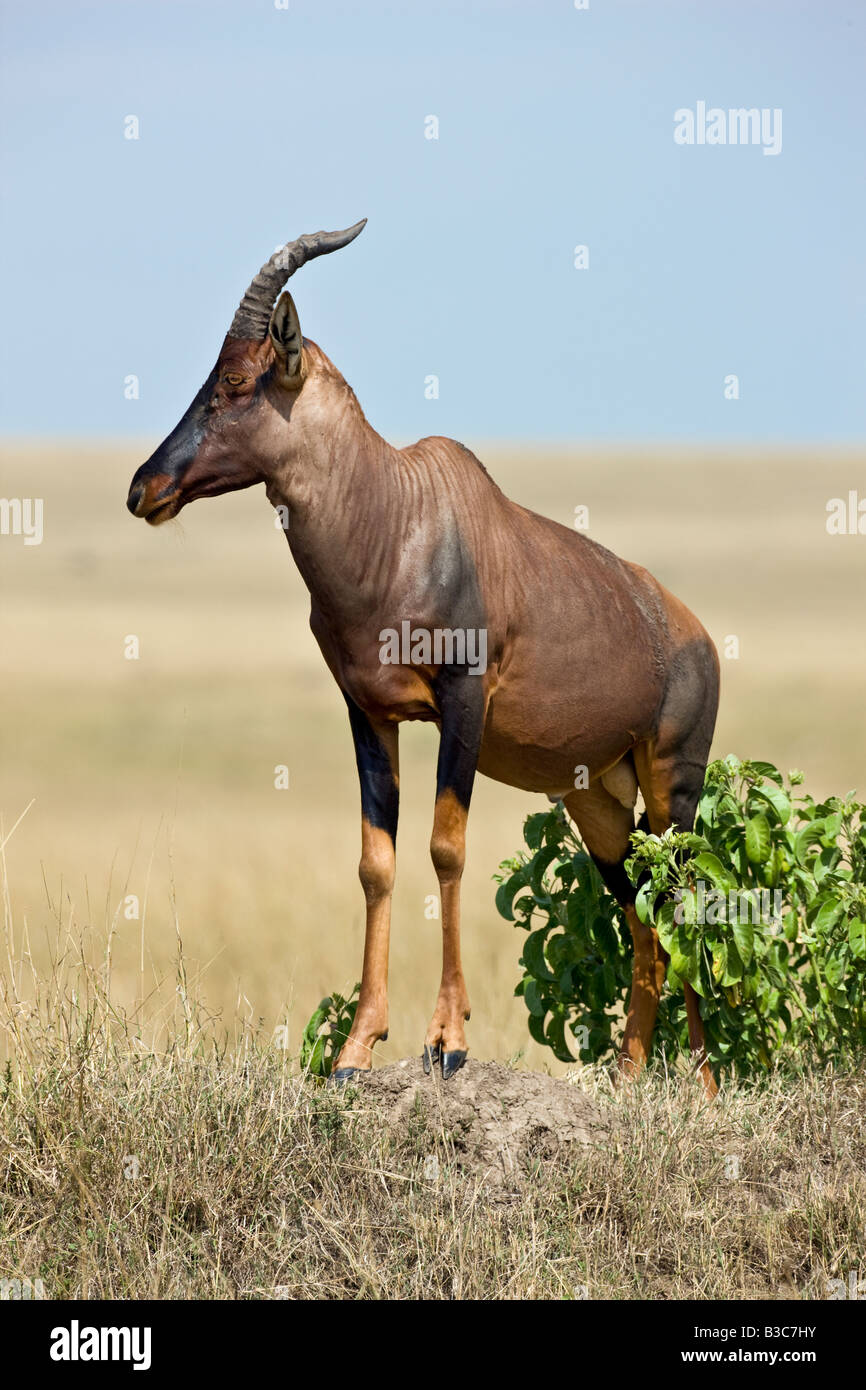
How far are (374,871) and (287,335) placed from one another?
2.41 meters

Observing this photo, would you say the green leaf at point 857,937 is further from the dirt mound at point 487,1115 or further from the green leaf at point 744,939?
the dirt mound at point 487,1115

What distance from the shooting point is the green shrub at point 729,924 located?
29.3 feet

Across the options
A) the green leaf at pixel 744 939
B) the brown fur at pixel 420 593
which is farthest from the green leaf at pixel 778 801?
the brown fur at pixel 420 593

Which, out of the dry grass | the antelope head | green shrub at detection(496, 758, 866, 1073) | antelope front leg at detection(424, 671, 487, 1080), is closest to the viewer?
the dry grass

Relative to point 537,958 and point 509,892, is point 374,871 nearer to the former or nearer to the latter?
point 509,892

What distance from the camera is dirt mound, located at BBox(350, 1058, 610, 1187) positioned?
25.0 ft

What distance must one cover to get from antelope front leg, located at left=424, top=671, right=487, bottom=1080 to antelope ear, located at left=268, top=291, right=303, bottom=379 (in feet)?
4.93

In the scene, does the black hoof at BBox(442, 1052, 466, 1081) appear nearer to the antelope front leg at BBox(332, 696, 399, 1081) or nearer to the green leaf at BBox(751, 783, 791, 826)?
the antelope front leg at BBox(332, 696, 399, 1081)

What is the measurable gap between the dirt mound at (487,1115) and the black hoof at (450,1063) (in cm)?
3

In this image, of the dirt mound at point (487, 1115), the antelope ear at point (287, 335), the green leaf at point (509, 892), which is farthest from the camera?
the green leaf at point (509, 892)

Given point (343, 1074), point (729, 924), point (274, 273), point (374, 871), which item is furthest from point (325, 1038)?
point (274, 273)

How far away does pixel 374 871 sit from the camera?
7.93 meters

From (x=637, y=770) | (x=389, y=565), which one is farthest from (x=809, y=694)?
(x=389, y=565)

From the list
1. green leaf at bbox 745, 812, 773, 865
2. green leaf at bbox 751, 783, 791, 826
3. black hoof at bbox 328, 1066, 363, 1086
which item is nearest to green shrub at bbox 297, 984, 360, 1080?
black hoof at bbox 328, 1066, 363, 1086
